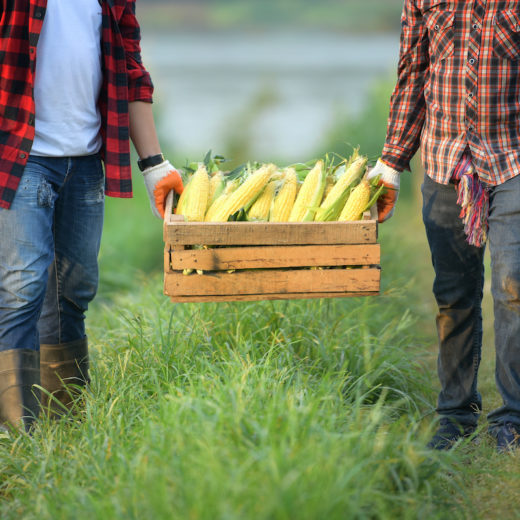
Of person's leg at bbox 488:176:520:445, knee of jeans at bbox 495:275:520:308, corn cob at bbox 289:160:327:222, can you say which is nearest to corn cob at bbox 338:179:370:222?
corn cob at bbox 289:160:327:222

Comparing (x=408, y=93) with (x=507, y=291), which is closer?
(x=507, y=291)

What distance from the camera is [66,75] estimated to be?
287cm

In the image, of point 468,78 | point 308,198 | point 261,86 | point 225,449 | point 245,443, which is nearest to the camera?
point 225,449

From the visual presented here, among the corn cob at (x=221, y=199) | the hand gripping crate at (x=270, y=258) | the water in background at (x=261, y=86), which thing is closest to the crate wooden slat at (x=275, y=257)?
the hand gripping crate at (x=270, y=258)

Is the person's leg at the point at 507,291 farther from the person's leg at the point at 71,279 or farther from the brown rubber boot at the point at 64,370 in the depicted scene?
A: the brown rubber boot at the point at 64,370

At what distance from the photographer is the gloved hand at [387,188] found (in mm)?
3148

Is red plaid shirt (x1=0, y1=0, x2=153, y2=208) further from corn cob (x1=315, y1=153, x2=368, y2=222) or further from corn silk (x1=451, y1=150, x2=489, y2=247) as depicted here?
corn silk (x1=451, y1=150, x2=489, y2=247)

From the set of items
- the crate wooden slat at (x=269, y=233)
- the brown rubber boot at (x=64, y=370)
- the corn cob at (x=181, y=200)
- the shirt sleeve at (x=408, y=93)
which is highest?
the shirt sleeve at (x=408, y=93)

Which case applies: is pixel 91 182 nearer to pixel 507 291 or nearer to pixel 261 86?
pixel 507 291

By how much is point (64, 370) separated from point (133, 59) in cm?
131

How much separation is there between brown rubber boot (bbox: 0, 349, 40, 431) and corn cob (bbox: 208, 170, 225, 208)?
3.08 feet

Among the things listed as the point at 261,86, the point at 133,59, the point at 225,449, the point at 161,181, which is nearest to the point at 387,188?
the point at 161,181

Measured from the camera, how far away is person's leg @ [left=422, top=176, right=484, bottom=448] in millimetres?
3045

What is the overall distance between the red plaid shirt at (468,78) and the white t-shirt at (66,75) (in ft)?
3.93
